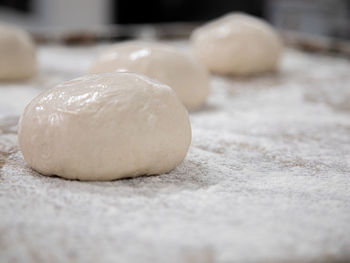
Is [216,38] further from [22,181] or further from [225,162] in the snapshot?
[22,181]

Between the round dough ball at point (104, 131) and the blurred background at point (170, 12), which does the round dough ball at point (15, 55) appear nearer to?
the round dough ball at point (104, 131)

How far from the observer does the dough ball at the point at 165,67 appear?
2.14 meters

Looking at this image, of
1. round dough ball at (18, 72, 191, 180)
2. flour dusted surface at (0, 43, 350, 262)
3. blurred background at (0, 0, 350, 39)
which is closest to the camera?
flour dusted surface at (0, 43, 350, 262)

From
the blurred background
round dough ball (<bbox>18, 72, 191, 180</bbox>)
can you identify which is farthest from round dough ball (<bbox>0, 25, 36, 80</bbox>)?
the blurred background

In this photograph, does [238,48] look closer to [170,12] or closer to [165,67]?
[165,67]

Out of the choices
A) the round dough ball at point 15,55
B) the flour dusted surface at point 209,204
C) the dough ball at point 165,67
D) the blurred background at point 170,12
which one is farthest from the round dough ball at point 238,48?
the blurred background at point 170,12

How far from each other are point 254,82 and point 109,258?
1971 mm

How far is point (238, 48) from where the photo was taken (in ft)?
9.38

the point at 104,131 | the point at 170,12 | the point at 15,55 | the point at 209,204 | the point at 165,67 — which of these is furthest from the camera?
the point at 170,12

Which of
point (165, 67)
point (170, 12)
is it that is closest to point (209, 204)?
point (165, 67)

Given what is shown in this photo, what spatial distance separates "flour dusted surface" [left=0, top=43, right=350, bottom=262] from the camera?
98 cm

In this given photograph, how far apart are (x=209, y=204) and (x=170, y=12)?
175 inches

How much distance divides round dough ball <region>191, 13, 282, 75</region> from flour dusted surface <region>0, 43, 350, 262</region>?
873 mm

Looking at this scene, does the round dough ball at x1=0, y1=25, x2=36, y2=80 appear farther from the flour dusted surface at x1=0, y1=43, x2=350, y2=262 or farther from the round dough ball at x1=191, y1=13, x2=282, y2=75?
the round dough ball at x1=191, y1=13, x2=282, y2=75
